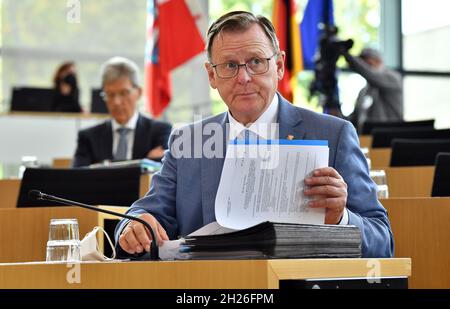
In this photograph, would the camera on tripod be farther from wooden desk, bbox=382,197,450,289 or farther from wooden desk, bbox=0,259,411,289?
wooden desk, bbox=0,259,411,289

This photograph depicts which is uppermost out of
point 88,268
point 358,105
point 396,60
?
point 396,60

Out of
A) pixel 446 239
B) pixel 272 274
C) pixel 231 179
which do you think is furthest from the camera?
pixel 446 239

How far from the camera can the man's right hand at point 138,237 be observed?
2453mm

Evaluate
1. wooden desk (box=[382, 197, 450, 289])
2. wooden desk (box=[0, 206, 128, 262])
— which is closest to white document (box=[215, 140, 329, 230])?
wooden desk (box=[382, 197, 450, 289])

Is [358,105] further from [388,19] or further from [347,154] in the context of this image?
[347,154]

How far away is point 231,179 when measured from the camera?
2260mm

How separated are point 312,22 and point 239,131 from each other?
7221mm

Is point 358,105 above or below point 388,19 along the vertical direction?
below

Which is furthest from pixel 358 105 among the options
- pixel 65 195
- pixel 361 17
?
pixel 65 195

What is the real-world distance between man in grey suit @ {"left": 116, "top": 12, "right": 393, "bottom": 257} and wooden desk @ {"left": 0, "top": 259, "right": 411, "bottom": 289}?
568mm

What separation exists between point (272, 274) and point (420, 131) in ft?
14.0

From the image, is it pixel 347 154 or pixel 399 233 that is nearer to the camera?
pixel 347 154

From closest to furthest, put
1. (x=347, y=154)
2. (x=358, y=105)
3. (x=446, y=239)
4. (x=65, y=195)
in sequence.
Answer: (x=347, y=154) < (x=446, y=239) < (x=65, y=195) < (x=358, y=105)

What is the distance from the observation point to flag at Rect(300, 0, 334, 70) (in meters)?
9.84
